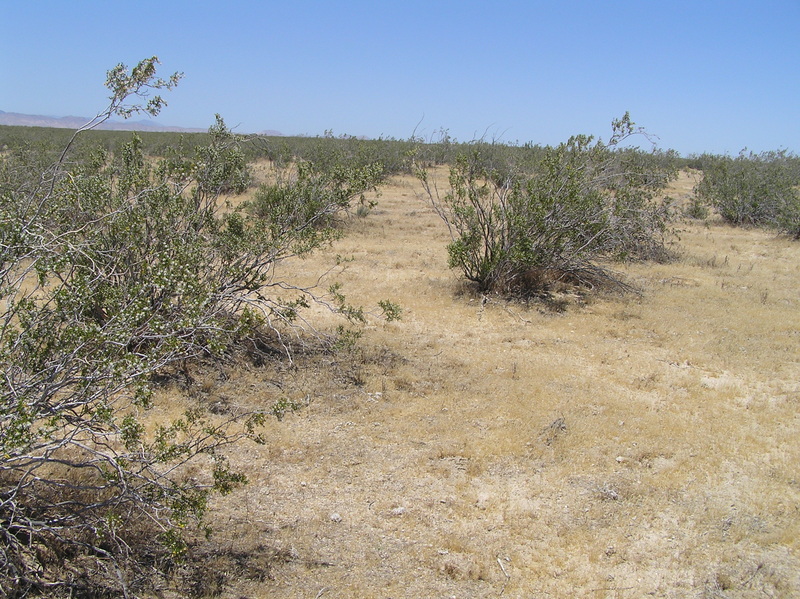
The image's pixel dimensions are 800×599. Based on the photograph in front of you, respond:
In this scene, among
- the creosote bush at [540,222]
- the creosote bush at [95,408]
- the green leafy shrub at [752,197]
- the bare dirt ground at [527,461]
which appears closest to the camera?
the creosote bush at [95,408]

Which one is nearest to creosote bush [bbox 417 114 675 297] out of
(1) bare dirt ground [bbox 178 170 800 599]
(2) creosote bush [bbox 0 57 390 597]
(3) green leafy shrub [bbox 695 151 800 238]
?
(1) bare dirt ground [bbox 178 170 800 599]

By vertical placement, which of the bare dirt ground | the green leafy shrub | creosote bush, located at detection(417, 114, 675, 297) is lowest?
the bare dirt ground

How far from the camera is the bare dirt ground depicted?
3703mm

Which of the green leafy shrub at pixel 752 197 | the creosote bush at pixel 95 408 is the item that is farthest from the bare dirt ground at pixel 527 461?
the green leafy shrub at pixel 752 197

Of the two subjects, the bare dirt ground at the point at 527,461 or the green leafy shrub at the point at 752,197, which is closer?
the bare dirt ground at the point at 527,461

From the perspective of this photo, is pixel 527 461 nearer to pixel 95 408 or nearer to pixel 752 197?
pixel 95 408

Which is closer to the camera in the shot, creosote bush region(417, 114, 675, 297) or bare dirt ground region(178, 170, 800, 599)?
bare dirt ground region(178, 170, 800, 599)

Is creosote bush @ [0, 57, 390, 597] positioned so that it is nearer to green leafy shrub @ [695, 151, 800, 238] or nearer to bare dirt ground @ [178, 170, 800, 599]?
bare dirt ground @ [178, 170, 800, 599]

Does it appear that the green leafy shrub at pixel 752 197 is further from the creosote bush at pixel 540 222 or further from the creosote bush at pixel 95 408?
the creosote bush at pixel 95 408

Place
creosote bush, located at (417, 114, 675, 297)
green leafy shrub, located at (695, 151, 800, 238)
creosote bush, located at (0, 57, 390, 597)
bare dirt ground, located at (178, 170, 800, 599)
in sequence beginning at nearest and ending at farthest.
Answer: creosote bush, located at (0, 57, 390, 597) < bare dirt ground, located at (178, 170, 800, 599) < creosote bush, located at (417, 114, 675, 297) < green leafy shrub, located at (695, 151, 800, 238)

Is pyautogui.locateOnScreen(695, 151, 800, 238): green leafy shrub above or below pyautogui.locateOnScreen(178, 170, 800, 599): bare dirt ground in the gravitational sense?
above

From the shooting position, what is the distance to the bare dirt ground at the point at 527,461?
12.1 ft

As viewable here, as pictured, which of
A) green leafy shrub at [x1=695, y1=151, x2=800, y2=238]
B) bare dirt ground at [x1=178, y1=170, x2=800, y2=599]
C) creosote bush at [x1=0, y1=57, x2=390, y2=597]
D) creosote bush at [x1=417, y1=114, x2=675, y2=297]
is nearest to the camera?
creosote bush at [x1=0, y1=57, x2=390, y2=597]

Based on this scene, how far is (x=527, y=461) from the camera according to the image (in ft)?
16.3
